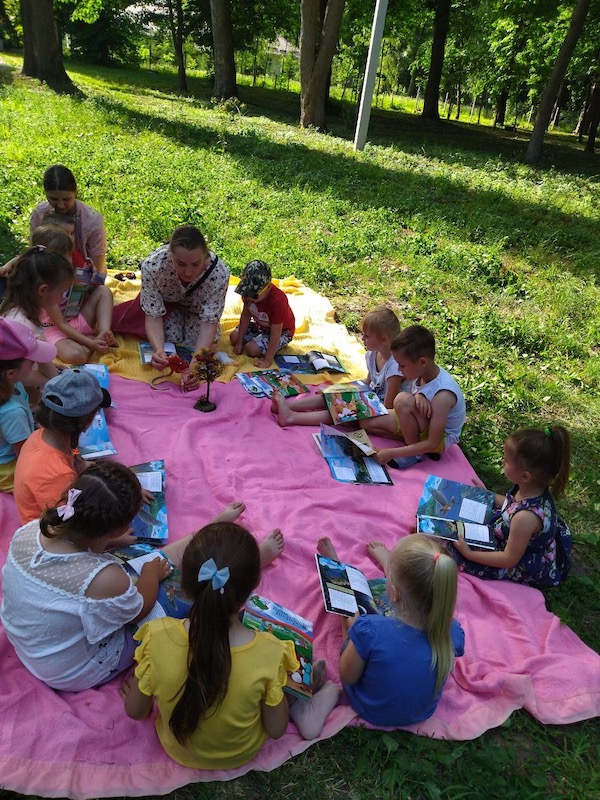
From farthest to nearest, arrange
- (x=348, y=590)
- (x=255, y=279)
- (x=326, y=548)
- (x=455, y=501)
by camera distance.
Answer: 1. (x=255, y=279)
2. (x=455, y=501)
3. (x=326, y=548)
4. (x=348, y=590)

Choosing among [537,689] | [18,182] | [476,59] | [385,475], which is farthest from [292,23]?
[537,689]

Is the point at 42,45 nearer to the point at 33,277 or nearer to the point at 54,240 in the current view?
the point at 54,240

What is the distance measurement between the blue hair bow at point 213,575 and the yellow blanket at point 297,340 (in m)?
3.02

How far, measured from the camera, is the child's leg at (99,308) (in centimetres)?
504

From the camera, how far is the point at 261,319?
5215 mm

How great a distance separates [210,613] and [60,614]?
0.66 metres

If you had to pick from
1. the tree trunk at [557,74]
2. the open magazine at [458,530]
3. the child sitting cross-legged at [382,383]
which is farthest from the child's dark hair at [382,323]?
the tree trunk at [557,74]

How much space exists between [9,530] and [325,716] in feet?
6.22

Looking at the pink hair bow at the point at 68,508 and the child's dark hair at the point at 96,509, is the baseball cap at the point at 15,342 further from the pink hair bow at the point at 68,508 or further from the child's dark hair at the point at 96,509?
the pink hair bow at the point at 68,508

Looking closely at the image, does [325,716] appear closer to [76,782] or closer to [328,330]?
[76,782]

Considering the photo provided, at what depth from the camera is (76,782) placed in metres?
2.09

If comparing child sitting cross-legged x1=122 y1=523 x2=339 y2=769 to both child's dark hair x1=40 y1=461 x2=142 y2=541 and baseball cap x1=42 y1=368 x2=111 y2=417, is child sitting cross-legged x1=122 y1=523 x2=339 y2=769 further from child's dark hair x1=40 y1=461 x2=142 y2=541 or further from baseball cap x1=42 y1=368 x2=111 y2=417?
baseball cap x1=42 y1=368 x2=111 y2=417

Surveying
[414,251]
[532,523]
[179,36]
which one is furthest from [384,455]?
[179,36]

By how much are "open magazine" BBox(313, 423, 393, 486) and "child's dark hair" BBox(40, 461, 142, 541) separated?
193 centimetres
